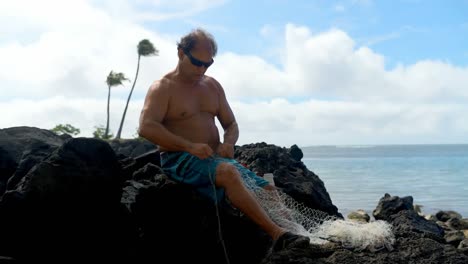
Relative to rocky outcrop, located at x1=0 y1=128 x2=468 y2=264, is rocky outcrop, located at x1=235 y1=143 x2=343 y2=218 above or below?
above

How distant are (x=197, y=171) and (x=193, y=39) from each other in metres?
1.19

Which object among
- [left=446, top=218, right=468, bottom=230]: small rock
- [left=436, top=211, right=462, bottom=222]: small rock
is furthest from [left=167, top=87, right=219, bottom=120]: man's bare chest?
[left=436, top=211, right=462, bottom=222]: small rock

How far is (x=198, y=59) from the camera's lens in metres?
5.49

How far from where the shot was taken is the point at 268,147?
821 cm

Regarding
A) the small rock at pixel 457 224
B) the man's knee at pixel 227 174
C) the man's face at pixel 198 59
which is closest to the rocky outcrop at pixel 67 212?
the man's knee at pixel 227 174

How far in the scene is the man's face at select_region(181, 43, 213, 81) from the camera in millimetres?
5473

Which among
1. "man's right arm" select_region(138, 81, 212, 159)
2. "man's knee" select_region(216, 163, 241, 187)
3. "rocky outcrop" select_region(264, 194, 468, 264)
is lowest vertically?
"rocky outcrop" select_region(264, 194, 468, 264)

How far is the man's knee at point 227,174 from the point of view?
5093 mm

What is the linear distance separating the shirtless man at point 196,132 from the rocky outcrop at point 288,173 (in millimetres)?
1512

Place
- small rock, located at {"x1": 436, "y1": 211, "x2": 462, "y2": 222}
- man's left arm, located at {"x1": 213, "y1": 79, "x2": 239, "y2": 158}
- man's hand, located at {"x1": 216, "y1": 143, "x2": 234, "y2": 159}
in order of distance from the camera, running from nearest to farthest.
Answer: man's hand, located at {"x1": 216, "y1": 143, "x2": 234, "y2": 159} → man's left arm, located at {"x1": 213, "y1": 79, "x2": 239, "y2": 158} → small rock, located at {"x1": 436, "y1": 211, "x2": 462, "y2": 222}

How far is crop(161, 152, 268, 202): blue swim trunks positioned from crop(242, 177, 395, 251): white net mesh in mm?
205

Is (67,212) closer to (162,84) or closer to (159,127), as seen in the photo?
(159,127)

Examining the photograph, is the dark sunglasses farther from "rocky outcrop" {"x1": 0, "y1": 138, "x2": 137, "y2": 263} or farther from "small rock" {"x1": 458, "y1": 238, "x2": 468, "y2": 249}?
"small rock" {"x1": 458, "y1": 238, "x2": 468, "y2": 249}

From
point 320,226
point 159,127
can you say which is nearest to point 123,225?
point 159,127
